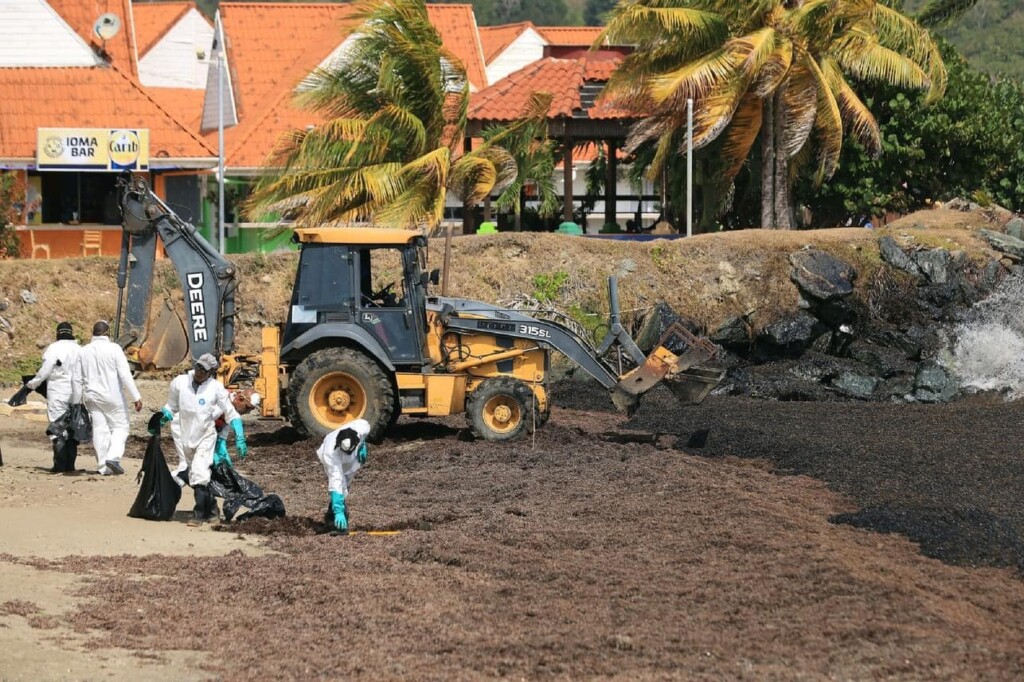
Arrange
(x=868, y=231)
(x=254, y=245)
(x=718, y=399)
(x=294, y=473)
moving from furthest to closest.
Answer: (x=254, y=245) < (x=868, y=231) < (x=718, y=399) < (x=294, y=473)

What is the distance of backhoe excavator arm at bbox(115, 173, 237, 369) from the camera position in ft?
61.1

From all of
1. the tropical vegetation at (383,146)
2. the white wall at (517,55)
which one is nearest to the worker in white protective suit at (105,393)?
the tropical vegetation at (383,146)

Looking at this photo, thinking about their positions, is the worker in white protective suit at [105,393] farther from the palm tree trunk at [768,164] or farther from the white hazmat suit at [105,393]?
the palm tree trunk at [768,164]

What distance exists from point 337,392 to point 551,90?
50.9 feet

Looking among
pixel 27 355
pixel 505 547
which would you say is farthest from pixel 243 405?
pixel 27 355

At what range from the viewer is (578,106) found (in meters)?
31.0

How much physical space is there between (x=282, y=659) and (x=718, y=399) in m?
15.0

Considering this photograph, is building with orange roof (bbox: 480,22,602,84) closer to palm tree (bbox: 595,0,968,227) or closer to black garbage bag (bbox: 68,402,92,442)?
palm tree (bbox: 595,0,968,227)

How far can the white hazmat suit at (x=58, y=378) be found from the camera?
51.1 feet

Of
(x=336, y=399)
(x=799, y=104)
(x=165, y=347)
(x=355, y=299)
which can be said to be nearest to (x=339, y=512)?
(x=336, y=399)

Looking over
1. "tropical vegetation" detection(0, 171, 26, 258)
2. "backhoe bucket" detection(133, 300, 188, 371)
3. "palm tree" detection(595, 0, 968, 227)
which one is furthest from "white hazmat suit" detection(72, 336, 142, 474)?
"tropical vegetation" detection(0, 171, 26, 258)

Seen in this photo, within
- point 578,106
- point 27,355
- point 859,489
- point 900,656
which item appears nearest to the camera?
→ point 900,656

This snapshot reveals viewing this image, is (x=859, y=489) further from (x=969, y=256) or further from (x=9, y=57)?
(x=9, y=57)

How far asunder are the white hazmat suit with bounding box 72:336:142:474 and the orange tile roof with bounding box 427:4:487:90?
30827mm
